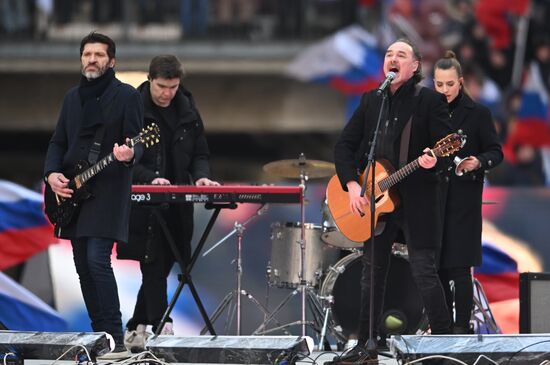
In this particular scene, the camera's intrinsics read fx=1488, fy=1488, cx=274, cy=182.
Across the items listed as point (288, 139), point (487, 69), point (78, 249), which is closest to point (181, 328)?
point (78, 249)

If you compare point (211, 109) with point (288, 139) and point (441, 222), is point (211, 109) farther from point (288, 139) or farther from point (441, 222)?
point (441, 222)

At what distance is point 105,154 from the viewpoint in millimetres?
9641

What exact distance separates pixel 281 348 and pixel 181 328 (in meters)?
3.11

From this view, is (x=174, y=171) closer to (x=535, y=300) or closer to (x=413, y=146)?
(x=413, y=146)

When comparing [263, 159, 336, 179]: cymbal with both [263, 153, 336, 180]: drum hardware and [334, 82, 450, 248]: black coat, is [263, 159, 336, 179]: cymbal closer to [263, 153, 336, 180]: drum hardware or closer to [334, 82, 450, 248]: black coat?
[263, 153, 336, 180]: drum hardware

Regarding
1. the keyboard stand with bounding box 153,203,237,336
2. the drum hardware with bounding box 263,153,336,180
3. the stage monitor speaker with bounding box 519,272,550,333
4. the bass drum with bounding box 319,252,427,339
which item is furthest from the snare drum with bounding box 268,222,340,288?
the stage monitor speaker with bounding box 519,272,550,333

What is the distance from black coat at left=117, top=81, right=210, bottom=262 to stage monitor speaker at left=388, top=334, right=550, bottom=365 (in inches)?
103

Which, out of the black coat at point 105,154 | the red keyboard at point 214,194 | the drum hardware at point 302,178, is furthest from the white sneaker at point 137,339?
the black coat at point 105,154

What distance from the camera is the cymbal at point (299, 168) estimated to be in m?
11.3

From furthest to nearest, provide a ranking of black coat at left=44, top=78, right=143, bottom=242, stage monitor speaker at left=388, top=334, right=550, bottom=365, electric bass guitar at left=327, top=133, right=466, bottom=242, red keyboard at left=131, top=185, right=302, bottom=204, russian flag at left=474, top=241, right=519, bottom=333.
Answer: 1. russian flag at left=474, top=241, right=519, bottom=333
2. red keyboard at left=131, top=185, right=302, bottom=204
3. black coat at left=44, top=78, right=143, bottom=242
4. electric bass guitar at left=327, top=133, right=466, bottom=242
5. stage monitor speaker at left=388, top=334, right=550, bottom=365

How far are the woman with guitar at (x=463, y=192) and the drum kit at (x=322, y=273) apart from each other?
3.52ft

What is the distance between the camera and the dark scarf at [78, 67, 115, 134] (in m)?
9.68

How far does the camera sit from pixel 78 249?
379 inches

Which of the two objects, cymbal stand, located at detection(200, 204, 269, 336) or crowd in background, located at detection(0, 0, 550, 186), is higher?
crowd in background, located at detection(0, 0, 550, 186)
